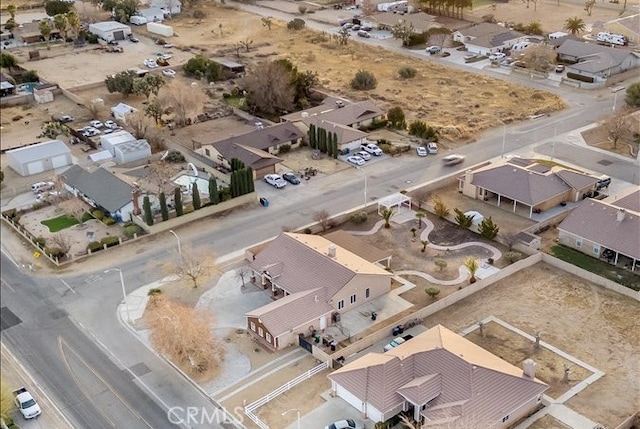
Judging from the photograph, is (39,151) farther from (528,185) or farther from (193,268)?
(528,185)

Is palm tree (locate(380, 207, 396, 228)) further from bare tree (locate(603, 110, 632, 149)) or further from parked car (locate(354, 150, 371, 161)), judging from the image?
bare tree (locate(603, 110, 632, 149))

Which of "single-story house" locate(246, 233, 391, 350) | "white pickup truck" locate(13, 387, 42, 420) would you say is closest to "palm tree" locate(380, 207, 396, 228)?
"single-story house" locate(246, 233, 391, 350)

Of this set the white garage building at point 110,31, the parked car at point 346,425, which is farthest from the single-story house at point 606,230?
the white garage building at point 110,31

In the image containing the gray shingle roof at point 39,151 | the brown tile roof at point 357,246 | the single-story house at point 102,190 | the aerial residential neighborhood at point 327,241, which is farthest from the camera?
the gray shingle roof at point 39,151

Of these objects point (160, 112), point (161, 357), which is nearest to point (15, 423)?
point (161, 357)

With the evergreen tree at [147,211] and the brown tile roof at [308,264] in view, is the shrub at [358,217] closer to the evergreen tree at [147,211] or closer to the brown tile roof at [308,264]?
the brown tile roof at [308,264]

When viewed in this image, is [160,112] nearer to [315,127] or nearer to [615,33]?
[315,127]

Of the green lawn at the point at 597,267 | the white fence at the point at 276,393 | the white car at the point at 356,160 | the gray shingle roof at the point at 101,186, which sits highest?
the gray shingle roof at the point at 101,186
